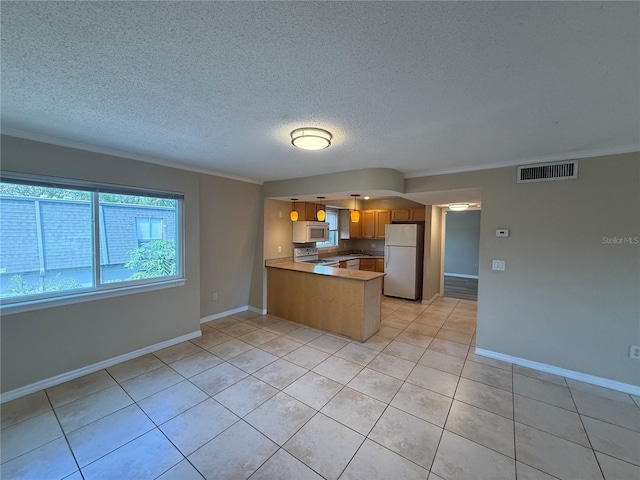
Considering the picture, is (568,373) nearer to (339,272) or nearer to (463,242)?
(339,272)

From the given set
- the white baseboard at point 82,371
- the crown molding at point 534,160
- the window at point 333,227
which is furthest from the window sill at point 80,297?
the window at point 333,227

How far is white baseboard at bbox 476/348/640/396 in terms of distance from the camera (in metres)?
2.59

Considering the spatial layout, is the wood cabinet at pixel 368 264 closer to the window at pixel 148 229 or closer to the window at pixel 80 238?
the window at pixel 80 238

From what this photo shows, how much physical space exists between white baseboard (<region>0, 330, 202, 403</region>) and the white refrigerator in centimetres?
435

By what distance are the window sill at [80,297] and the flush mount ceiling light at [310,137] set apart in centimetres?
265

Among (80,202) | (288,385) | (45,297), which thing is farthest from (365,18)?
(45,297)

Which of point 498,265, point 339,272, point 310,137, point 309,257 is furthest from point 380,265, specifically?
point 310,137

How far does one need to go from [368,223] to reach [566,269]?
4282mm

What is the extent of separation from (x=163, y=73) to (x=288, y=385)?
278 cm

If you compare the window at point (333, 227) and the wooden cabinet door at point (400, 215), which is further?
the window at point (333, 227)

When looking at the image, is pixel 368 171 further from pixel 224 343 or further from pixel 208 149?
pixel 224 343

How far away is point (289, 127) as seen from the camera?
2203mm

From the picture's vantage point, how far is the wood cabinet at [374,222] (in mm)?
6562

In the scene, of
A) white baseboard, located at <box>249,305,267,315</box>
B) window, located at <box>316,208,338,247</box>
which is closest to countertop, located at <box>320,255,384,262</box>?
window, located at <box>316,208,338,247</box>
